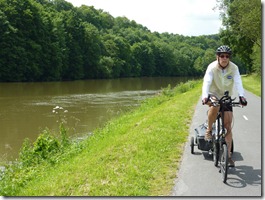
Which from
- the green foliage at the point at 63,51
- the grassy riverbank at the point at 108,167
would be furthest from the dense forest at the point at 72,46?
the grassy riverbank at the point at 108,167

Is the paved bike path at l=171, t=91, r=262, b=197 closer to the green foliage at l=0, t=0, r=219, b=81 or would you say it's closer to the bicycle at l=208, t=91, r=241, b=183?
the bicycle at l=208, t=91, r=241, b=183

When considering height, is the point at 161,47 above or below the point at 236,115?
above

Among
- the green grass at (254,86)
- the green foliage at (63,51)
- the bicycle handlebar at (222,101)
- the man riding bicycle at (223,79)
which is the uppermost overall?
the green foliage at (63,51)

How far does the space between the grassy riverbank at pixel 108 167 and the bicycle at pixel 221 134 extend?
82 centimetres

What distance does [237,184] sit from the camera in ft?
19.4

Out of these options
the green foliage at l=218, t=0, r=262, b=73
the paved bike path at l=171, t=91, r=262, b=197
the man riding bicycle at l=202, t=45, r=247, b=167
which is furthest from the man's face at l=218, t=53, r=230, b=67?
the green foliage at l=218, t=0, r=262, b=73

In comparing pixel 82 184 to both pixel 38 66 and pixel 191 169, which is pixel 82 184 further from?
pixel 38 66

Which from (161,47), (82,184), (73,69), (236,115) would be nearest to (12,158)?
(82,184)

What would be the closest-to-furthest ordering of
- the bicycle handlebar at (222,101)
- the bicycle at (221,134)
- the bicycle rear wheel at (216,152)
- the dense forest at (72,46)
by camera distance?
the bicycle at (221,134) → the bicycle handlebar at (222,101) → the bicycle rear wheel at (216,152) → the dense forest at (72,46)

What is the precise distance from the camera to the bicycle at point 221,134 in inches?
237

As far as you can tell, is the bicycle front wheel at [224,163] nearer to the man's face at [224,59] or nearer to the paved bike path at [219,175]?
the paved bike path at [219,175]

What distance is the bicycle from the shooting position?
601cm

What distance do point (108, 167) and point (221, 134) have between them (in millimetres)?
2156

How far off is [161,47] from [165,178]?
11926 centimetres
